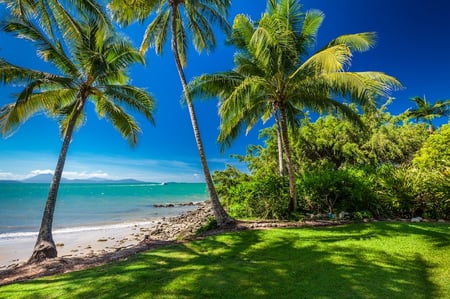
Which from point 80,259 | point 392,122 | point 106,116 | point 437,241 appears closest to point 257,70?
point 106,116

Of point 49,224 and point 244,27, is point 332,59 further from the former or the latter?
point 49,224

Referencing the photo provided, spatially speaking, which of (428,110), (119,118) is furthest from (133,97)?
(428,110)

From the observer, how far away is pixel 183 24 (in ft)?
35.3

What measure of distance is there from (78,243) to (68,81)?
25.7 feet

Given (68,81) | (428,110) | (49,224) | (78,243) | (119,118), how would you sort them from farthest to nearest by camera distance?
1. (428,110)
2. (78,243)
3. (119,118)
4. (68,81)
5. (49,224)

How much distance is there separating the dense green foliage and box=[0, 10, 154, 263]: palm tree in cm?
619

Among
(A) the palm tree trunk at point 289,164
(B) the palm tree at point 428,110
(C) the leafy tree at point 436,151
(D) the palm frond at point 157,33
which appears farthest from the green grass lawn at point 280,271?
(B) the palm tree at point 428,110

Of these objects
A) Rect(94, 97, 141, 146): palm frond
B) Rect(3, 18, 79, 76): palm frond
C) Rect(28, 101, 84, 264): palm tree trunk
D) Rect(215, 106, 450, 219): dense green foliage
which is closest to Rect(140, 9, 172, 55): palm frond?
Rect(94, 97, 141, 146): palm frond

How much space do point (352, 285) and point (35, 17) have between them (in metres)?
10.4

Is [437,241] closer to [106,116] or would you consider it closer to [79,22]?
[106,116]

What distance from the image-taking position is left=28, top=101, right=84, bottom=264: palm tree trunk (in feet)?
24.3

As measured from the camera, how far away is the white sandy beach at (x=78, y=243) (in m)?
10.0

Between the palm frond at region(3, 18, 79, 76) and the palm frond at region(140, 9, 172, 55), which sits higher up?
the palm frond at region(140, 9, 172, 55)

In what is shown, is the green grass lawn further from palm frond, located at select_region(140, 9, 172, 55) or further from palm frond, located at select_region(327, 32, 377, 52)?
palm frond, located at select_region(140, 9, 172, 55)
